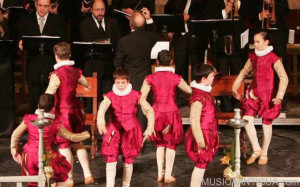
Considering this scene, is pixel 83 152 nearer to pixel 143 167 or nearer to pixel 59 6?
pixel 143 167

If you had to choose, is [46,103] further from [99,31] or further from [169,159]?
[99,31]

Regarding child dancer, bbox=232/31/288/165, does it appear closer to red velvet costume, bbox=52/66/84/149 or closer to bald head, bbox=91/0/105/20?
red velvet costume, bbox=52/66/84/149

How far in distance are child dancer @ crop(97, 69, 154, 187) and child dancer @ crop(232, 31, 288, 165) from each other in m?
1.73

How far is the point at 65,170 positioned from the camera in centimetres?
646

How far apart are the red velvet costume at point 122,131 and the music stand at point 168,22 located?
2.77 meters

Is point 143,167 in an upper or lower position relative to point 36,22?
lower

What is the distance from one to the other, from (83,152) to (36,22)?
251cm

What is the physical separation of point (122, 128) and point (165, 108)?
30.7 inches

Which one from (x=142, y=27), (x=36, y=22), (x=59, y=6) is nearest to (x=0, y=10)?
(x=36, y=22)

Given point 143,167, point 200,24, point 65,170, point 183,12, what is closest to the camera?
point 65,170

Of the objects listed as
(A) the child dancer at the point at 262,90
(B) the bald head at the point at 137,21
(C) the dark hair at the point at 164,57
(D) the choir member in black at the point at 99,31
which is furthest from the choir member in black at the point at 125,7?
(C) the dark hair at the point at 164,57

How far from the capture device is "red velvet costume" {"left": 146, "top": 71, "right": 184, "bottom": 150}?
7.38m

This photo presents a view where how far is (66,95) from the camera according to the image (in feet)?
23.4

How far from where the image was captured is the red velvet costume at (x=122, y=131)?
6.75 m
